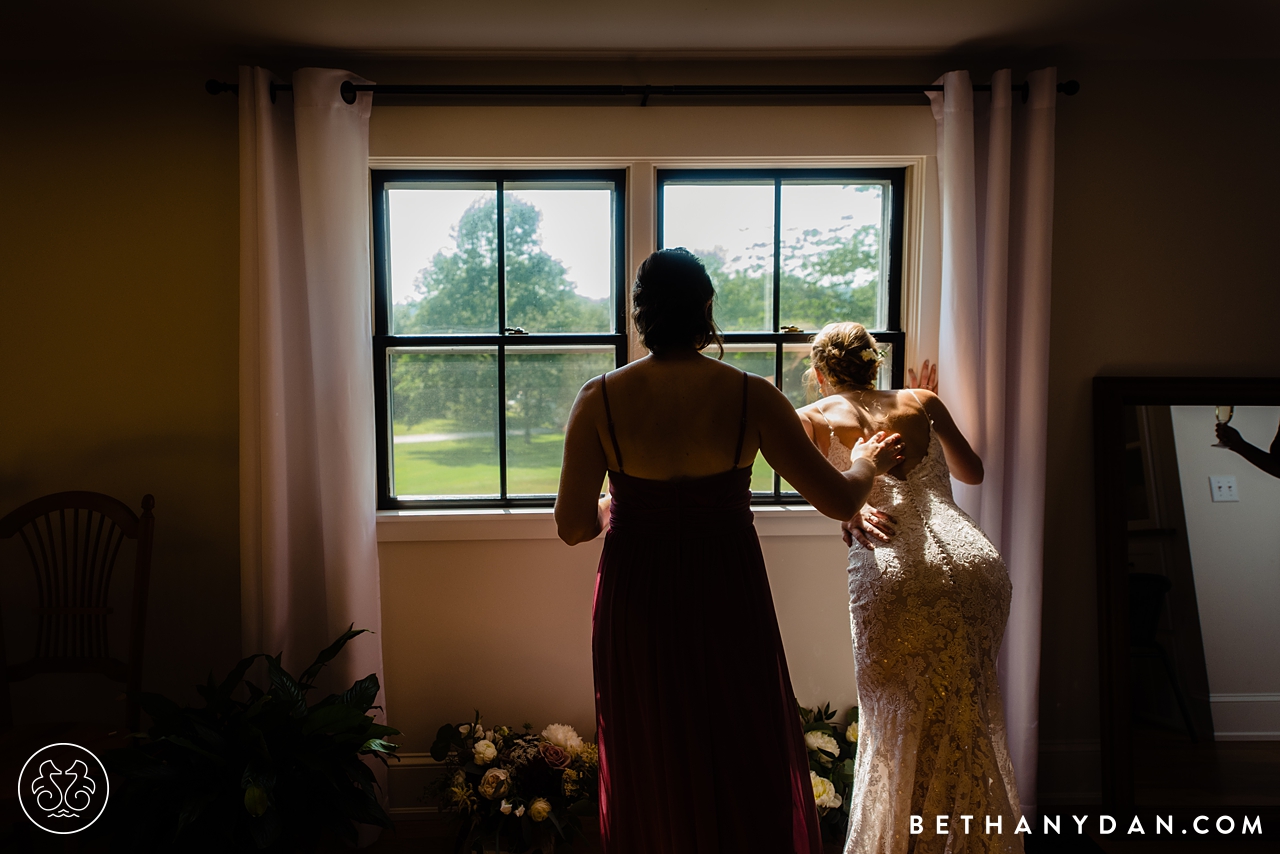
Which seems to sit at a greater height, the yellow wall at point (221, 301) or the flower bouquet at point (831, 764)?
the yellow wall at point (221, 301)

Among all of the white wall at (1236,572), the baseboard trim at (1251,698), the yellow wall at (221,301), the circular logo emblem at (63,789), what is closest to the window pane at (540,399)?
the yellow wall at (221,301)

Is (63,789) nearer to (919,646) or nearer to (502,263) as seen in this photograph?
(502,263)

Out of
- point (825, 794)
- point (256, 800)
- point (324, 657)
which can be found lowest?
point (825, 794)

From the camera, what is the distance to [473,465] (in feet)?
8.50

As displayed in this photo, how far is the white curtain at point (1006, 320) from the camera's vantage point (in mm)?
2318

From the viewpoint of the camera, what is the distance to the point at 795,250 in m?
2.58

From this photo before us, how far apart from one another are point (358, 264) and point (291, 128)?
51 centimetres

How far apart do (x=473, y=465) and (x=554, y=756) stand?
101 cm

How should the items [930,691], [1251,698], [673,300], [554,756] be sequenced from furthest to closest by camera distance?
1. [1251,698]
2. [554,756]
3. [930,691]
4. [673,300]

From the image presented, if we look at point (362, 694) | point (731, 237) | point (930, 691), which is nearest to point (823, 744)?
point (930, 691)

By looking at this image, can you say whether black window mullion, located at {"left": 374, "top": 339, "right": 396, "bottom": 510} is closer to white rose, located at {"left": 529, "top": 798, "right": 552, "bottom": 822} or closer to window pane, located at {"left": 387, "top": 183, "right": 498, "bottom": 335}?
window pane, located at {"left": 387, "top": 183, "right": 498, "bottom": 335}

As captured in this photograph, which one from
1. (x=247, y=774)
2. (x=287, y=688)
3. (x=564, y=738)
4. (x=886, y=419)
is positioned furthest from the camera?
(x=564, y=738)

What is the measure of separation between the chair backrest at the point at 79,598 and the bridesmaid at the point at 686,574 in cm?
148

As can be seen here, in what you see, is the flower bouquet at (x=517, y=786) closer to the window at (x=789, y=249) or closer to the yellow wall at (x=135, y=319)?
the yellow wall at (x=135, y=319)
